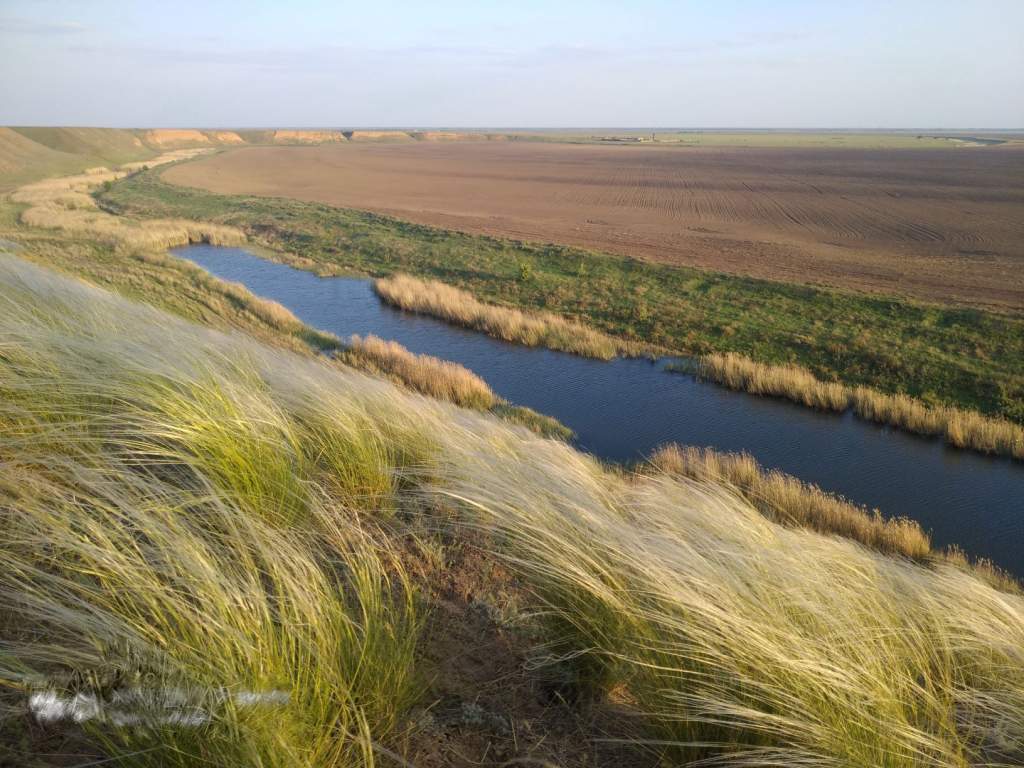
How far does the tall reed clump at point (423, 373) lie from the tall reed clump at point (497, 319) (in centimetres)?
390

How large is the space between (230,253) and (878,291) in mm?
26291

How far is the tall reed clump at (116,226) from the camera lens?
87.6ft

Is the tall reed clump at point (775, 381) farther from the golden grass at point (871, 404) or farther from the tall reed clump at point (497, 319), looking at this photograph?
the tall reed clump at point (497, 319)

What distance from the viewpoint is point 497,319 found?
18062 mm

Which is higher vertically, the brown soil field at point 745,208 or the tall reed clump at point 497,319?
the brown soil field at point 745,208

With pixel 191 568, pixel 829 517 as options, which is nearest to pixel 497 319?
pixel 829 517

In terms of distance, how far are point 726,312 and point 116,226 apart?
27.9 meters

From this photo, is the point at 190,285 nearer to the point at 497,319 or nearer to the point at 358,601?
the point at 497,319

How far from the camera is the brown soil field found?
2486 cm

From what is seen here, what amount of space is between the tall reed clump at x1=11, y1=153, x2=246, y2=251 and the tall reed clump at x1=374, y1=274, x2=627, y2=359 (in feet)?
40.5

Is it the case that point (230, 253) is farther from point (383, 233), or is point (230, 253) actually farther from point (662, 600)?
point (662, 600)

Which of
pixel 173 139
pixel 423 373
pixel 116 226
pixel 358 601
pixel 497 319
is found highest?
pixel 173 139

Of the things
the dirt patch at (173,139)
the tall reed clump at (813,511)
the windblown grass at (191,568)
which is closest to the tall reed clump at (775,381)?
the tall reed clump at (813,511)

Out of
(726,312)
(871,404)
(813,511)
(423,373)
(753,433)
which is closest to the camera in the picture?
(813,511)
